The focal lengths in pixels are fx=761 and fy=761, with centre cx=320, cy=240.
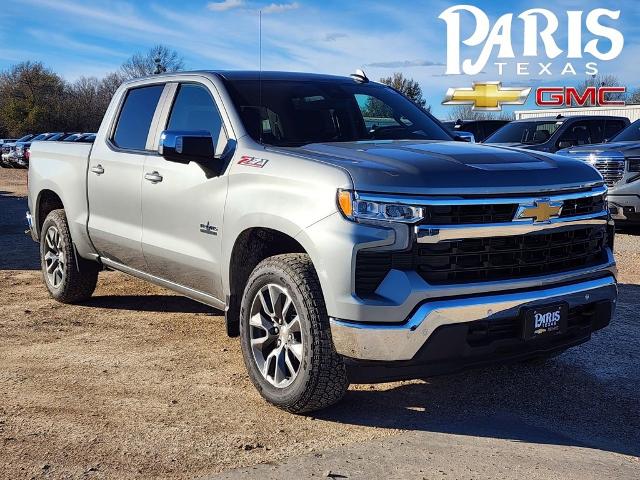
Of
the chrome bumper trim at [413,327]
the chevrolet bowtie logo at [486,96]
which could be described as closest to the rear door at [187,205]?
the chrome bumper trim at [413,327]

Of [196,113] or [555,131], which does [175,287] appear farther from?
[555,131]

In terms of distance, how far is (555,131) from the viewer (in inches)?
565

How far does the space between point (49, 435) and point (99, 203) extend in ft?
8.19

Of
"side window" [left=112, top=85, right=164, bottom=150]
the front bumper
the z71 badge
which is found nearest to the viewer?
the z71 badge

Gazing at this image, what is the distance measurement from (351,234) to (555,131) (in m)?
11.8

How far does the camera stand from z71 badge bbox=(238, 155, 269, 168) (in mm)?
4270

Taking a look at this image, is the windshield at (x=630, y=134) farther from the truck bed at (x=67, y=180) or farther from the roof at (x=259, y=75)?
the truck bed at (x=67, y=180)

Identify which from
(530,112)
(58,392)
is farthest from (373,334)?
(530,112)

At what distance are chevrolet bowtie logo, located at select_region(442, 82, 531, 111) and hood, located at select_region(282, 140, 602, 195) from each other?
48.6m

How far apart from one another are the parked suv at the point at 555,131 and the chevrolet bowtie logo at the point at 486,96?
37058 millimetres

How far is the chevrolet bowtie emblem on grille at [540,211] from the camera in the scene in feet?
12.5

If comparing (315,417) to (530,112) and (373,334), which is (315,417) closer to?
(373,334)

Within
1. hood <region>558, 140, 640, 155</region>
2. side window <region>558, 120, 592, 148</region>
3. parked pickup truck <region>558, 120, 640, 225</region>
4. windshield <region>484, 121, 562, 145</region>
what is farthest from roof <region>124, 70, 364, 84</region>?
windshield <region>484, 121, 562, 145</region>

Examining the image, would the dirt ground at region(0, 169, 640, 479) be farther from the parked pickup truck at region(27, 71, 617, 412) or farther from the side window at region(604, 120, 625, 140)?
the side window at region(604, 120, 625, 140)
